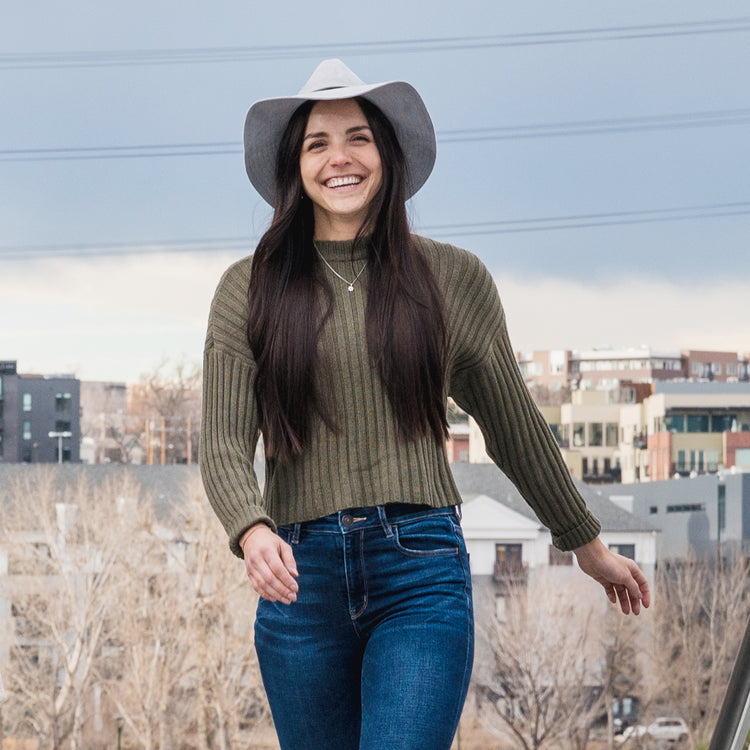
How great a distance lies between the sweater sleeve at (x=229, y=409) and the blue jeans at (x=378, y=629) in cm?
6

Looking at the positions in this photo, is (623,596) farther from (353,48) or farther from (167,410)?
(353,48)

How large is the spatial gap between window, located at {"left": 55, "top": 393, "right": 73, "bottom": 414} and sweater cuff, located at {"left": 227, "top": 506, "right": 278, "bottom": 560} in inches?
313

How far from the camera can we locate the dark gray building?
8.66 meters

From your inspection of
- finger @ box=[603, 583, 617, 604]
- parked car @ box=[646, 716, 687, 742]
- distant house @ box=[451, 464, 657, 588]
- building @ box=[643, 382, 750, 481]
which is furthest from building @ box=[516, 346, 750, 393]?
finger @ box=[603, 583, 617, 604]

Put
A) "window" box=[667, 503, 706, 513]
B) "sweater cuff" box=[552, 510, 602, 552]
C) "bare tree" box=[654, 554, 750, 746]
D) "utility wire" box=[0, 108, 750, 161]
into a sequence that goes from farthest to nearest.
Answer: "utility wire" box=[0, 108, 750, 161]
"bare tree" box=[654, 554, 750, 746]
"window" box=[667, 503, 706, 513]
"sweater cuff" box=[552, 510, 602, 552]

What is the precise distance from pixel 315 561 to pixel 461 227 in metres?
8.80

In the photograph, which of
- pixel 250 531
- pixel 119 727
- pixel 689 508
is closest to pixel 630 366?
pixel 689 508

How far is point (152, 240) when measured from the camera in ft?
33.4

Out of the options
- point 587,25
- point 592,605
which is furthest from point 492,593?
point 587,25

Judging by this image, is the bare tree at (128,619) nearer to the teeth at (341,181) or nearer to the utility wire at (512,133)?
the utility wire at (512,133)

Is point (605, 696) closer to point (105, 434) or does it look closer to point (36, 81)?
point (105, 434)

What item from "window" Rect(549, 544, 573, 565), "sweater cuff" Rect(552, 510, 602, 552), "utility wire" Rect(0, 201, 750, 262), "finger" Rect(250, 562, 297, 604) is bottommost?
"window" Rect(549, 544, 573, 565)

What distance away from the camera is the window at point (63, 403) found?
8.71 meters

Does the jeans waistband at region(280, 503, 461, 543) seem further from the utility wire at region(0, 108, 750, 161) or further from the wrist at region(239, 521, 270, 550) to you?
the utility wire at region(0, 108, 750, 161)
